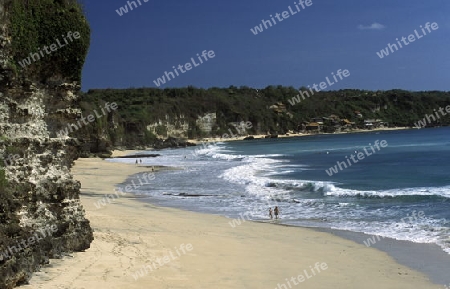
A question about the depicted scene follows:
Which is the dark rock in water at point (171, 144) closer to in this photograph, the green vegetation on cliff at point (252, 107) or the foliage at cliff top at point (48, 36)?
the green vegetation on cliff at point (252, 107)

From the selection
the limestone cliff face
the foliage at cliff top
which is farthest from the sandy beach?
the foliage at cliff top

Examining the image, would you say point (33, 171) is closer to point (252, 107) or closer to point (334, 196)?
point (334, 196)

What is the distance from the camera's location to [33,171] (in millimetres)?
10367

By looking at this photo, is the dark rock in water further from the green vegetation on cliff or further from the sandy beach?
the sandy beach

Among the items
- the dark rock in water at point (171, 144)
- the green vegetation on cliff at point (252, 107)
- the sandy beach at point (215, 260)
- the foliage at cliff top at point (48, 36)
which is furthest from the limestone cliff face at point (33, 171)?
the dark rock in water at point (171, 144)

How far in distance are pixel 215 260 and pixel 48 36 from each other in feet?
23.1

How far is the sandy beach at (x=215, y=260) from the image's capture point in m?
10.9

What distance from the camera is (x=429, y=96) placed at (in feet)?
→ 575

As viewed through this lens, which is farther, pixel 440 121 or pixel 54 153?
pixel 440 121

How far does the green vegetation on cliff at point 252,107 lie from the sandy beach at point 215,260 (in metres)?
72.7

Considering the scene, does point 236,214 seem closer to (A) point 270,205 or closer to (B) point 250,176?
(A) point 270,205

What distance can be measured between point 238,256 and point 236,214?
8.13 metres

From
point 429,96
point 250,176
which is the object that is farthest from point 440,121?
point 250,176

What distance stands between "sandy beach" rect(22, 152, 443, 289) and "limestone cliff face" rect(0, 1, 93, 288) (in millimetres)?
556
